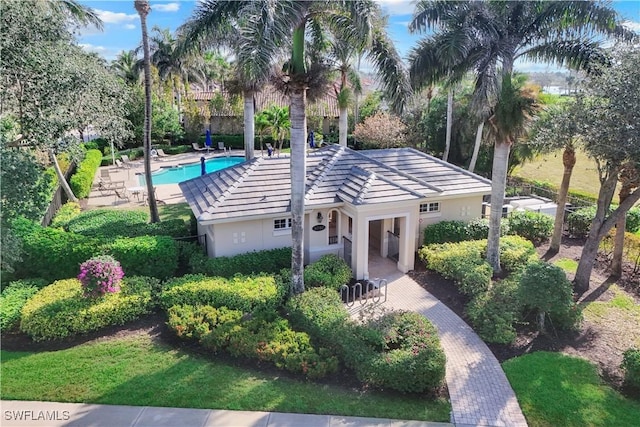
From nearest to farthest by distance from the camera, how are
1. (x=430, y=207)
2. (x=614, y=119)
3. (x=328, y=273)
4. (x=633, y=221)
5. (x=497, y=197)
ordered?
(x=614, y=119)
(x=328, y=273)
(x=497, y=197)
(x=430, y=207)
(x=633, y=221)

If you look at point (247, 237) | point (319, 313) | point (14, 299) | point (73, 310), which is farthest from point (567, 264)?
point (14, 299)

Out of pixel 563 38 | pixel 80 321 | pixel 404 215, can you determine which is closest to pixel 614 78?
pixel 563 38

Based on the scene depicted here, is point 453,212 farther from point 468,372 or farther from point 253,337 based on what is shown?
point 253,337

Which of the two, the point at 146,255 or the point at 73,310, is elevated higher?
the point at 146,255

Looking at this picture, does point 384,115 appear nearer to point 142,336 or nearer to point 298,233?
point 298,233

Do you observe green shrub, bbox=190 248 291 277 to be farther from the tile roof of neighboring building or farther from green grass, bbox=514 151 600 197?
green grass, bbox=514 151 600 197
